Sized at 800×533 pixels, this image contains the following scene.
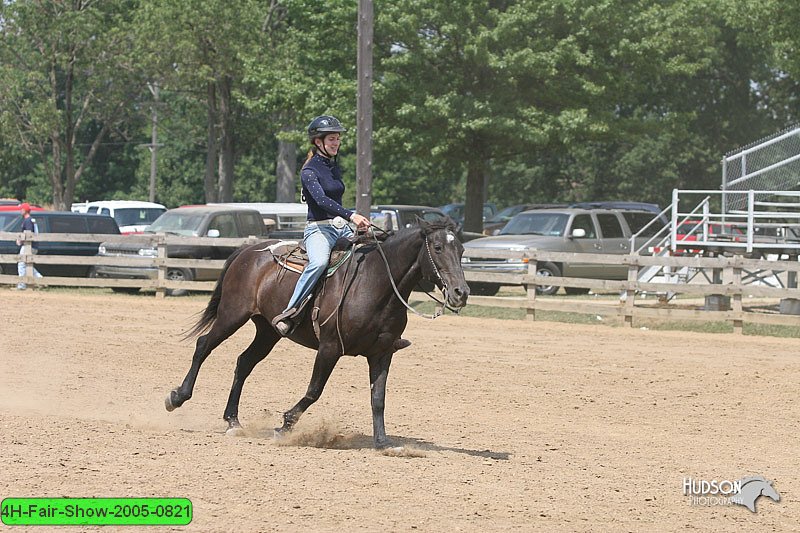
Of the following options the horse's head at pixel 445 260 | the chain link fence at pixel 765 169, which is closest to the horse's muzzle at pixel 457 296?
the horse's head at pixel 445 260

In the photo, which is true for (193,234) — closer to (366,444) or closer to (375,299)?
(366,444)

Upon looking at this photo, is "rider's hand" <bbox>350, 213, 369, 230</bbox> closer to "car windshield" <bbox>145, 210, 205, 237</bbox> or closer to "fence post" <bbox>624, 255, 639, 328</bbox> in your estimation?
"fence post" <bbox>624, 255, 639, 328</bbox>

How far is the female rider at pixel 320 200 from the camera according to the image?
9531 millimetres

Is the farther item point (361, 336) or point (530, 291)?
point (530, 291)

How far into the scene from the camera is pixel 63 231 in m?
27.0

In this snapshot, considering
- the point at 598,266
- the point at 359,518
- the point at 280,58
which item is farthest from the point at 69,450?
the point at 280,58

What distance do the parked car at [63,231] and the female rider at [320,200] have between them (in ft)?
56.2

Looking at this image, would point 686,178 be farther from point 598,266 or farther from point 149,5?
point 598,266

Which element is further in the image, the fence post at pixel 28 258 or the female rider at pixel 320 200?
the fence post at pixel 28 258

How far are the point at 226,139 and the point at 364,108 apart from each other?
23.2 meters

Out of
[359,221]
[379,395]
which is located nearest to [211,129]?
[359,221]

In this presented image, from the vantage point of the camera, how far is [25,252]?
979 inches

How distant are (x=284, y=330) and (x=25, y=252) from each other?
16790 mm

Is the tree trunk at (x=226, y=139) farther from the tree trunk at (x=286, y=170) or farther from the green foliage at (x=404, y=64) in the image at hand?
the tree trunk at (x=286, y=170)
